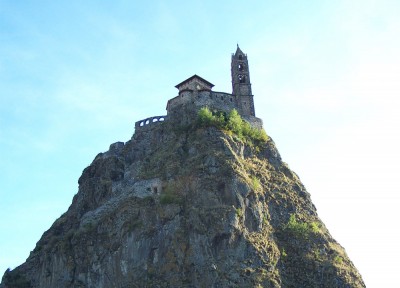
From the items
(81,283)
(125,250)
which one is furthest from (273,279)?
(81,283)

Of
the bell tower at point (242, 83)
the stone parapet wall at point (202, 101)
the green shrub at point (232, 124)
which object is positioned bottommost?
the green shrub at point (232, 124)

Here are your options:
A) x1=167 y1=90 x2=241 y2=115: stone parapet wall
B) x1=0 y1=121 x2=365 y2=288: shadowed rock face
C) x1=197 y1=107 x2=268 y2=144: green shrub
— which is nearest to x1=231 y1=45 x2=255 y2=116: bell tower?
x1=167 y1=90 x2=241 y2=115: stone parapet wall

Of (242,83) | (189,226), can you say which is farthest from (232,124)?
(189,226)

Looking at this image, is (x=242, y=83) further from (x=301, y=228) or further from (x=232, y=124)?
(x=301, y=228)

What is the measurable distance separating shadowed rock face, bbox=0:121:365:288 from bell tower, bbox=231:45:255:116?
6.77 meters

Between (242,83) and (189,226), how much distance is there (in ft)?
99.3

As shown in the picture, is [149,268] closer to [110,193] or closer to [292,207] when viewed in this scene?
[110,193]

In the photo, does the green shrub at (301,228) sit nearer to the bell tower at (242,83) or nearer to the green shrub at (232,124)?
the green shrub at (232,124)

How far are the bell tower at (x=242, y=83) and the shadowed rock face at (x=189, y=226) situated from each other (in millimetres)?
6769

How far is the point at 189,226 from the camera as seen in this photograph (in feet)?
230

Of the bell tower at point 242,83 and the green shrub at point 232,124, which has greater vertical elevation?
the bell tower at point 242,83

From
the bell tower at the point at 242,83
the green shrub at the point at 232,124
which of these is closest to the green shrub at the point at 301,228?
the green shrub at the point at 232,124

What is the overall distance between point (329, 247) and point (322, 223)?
568 cm

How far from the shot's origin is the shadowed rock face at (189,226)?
2680 inches
